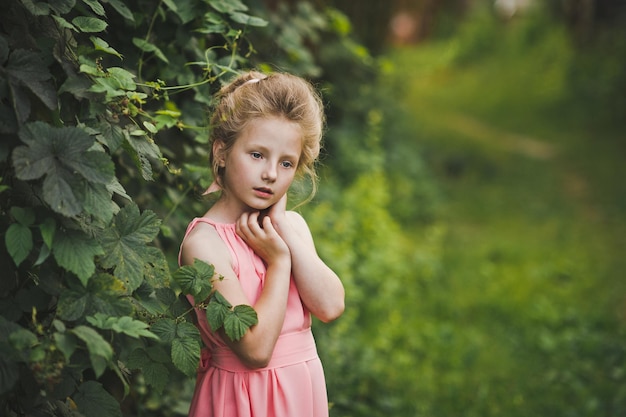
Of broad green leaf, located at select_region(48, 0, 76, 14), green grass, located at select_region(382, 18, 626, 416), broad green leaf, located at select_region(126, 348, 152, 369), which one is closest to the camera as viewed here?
broad green leaf, located at select_region(48, 0, 76, 14)

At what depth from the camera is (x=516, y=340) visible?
17.8ft

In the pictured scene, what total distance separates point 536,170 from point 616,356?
21.0 ft

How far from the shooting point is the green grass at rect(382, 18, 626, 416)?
463cm

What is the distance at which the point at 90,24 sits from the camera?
184 cm

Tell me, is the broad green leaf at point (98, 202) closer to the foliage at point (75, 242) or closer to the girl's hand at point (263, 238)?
the foliage at point (75, 242)

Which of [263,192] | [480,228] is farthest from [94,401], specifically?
[480,228]

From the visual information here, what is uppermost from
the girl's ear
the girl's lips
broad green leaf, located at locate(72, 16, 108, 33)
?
broad green leaf, located at locate(72, 16, 108, 33)

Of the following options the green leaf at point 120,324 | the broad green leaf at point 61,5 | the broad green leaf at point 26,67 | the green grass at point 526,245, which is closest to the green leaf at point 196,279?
the green leaf at point 120,324

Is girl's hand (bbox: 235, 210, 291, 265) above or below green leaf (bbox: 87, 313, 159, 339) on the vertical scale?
above

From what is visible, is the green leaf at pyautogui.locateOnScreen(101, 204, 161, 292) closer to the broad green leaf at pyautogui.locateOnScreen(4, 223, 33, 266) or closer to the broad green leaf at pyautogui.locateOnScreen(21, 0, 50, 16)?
the broad green leaf at pyautogui.locateOnScreen(4, 223, 33, 266)

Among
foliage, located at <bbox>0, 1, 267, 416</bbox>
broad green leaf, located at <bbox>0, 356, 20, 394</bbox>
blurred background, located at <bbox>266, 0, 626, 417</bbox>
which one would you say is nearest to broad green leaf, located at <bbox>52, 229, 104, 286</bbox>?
foliage, located at <bbox>0, 1, 267, 416</bbox>

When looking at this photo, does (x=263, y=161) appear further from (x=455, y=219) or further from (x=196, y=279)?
(x=455, y=219)

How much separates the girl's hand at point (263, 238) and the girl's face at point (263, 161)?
0.05 m

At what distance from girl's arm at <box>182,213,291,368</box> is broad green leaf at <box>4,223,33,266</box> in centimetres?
52
